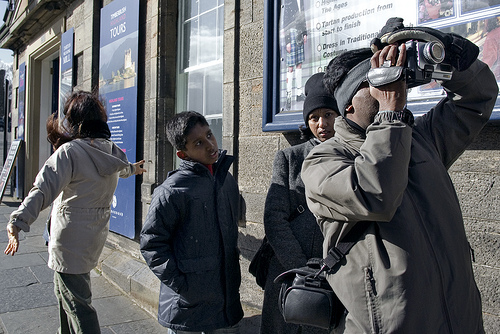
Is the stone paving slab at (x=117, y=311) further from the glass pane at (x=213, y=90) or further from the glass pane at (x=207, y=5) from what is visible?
the glass pane at (x=207, y=5)

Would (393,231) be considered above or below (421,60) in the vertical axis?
below

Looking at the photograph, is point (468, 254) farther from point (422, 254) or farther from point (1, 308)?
point (1, 308)

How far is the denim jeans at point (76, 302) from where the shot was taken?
3031mm

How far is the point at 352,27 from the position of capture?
302cm

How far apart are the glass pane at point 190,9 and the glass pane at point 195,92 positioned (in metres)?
0.68

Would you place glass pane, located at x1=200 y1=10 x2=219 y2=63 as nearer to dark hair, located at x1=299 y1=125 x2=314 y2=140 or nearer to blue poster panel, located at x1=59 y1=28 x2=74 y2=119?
dark hair, located at x1=299 y1=125 x2=314 y2=140

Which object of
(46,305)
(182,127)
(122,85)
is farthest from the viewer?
(122,85)

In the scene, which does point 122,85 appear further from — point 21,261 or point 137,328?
point 137,328

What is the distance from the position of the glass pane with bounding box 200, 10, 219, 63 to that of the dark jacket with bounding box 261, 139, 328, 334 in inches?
105

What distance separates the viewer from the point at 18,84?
12367mm

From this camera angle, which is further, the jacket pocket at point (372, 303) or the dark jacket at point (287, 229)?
the dark jacket at point (287, 229)

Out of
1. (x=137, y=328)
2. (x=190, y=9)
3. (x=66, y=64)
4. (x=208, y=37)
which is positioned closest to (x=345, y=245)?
(x=137, y=328)

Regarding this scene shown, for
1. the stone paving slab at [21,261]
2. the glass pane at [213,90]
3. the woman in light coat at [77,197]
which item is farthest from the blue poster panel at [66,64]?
the woman in light coat at [77,197]

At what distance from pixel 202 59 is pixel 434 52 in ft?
12.8
